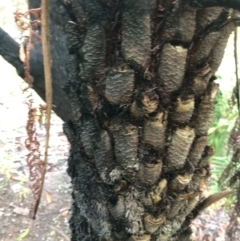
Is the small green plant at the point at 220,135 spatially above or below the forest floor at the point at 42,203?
above

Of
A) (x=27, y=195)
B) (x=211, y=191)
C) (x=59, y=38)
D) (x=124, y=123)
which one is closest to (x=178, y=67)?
(x=124, y=123)

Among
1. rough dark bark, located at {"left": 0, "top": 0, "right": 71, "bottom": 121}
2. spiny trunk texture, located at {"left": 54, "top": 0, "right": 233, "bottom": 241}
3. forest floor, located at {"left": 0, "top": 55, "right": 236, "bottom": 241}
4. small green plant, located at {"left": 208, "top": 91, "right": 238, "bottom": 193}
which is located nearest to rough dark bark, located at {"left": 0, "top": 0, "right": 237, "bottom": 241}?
spiny trunk texture, located at {"left": 54, "top": 0, "right": 233, "bottom": 241}

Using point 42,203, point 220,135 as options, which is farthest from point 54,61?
point 42,203

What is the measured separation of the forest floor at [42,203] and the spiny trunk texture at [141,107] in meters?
1.53

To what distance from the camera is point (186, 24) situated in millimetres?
1000

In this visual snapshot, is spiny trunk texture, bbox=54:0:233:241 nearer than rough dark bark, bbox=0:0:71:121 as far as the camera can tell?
Yes

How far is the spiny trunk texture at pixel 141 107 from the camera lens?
102 centimetres

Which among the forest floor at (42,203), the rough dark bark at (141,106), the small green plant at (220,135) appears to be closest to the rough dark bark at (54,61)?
the forest floor at (42,203)

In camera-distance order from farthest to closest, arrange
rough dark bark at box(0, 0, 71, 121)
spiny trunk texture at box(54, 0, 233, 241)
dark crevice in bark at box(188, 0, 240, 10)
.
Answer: rough dark bark at box(0, 0, 71, 121)
spiny trunk texture at box(54, 0, 233, 241)
dark crevice in bark at box(188, 0, 240, 10)

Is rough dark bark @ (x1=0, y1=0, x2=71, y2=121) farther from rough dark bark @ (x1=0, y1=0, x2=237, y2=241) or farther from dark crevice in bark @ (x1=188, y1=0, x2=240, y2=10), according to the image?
dark crevice in bark @ (x1=188, y1=0, x2=240, y2=10)

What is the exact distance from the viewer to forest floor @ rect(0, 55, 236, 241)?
10.7 feet

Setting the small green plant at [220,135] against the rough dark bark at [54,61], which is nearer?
the rough dark bark at [54,61]

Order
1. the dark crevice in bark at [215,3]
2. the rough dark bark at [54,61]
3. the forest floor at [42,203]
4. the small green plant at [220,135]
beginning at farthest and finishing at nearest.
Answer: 1. the forest floor at [42,203]
2. the small green plant at [220,135]
3. the rough dark bark at [54,61]
4. the dark crevice in bark at [215,3]

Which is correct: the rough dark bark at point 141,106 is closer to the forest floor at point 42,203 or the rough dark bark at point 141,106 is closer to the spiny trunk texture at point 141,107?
the spiny trunk texture at point 141,107
